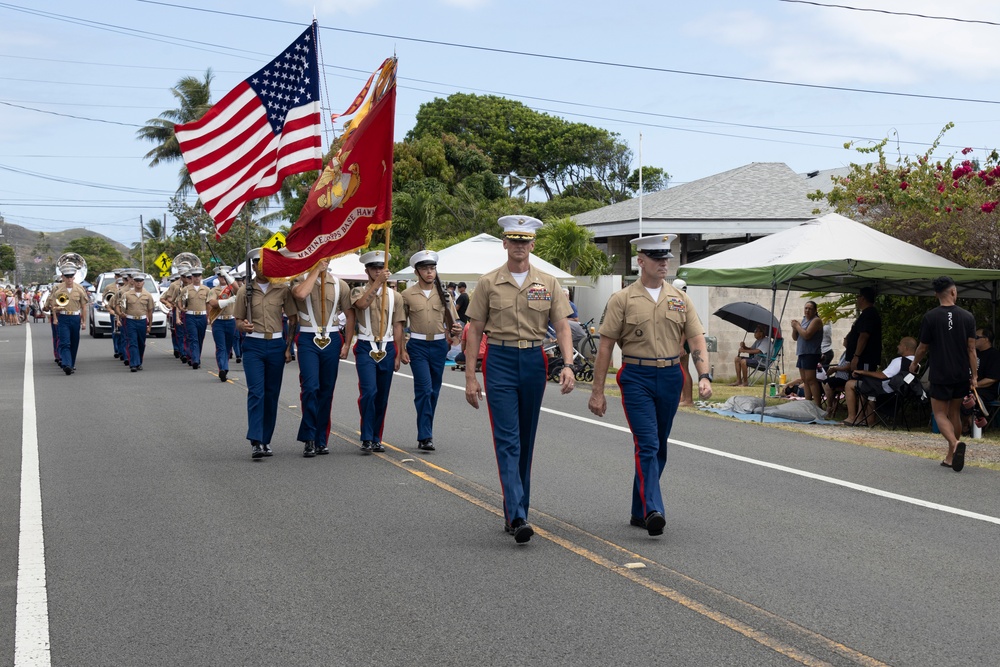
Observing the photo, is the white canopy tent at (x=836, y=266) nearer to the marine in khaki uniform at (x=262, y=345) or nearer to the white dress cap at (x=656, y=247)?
the marine in khaki uniform at (x=262, y=345)

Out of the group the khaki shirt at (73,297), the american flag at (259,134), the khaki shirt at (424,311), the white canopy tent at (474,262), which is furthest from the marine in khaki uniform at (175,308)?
the khaki shirt at (424,311)

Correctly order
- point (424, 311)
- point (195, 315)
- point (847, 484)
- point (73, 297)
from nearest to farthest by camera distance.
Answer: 1. point (847, 484)
2. point (424, 311)
3. point (73, 297)
4. point (195, 315)

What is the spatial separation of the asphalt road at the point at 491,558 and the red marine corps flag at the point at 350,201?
1.96 meters

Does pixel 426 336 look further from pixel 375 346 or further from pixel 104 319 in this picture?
pixel 104 319

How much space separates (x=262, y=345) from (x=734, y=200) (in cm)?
2433

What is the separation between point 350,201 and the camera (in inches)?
436

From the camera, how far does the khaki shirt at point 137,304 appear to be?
23.0 m

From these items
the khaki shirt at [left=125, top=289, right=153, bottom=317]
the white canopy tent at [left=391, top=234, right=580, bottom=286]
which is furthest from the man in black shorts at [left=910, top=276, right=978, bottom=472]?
the khaki shirt at [left=125, top=289, right=153, bottom=317]

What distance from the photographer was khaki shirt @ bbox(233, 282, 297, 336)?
434 inches

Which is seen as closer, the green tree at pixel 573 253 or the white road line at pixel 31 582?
the white road line at pixel 31 582

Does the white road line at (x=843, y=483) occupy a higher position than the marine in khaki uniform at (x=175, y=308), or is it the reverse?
the marine in khaki uniform at (x=175, y=308)

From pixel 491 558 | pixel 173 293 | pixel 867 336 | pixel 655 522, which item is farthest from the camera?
pixel 173 293

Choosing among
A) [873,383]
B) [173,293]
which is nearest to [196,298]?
[173,293]

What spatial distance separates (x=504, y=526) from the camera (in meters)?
7.81
